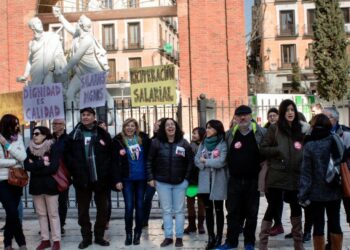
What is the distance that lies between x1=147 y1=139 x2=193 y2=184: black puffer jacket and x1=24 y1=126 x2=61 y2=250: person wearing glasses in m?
1.28

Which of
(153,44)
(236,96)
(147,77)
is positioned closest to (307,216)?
(147,77)

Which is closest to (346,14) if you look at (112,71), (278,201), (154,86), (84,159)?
(112,71)

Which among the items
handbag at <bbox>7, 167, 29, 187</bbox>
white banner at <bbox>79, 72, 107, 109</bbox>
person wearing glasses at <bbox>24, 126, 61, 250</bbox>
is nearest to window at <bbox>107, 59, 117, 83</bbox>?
white banner at <bbox>79, 72, 107, 109</bbox>

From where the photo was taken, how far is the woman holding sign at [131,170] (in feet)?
25.2

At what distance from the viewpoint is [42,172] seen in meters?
7.17

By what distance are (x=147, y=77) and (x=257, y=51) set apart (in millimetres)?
48036

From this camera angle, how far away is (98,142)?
7539 mm

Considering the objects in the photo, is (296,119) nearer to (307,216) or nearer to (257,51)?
(307,216)

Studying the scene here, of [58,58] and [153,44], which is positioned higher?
[153,44]

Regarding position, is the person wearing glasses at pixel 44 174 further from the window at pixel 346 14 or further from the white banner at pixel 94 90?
the window at pixel 346 14

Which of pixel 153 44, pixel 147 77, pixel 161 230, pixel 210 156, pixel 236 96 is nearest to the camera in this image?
pixel 210 156

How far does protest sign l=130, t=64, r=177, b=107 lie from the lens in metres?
9.30

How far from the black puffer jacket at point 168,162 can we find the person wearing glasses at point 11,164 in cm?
170

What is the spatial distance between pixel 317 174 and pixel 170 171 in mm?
2182
